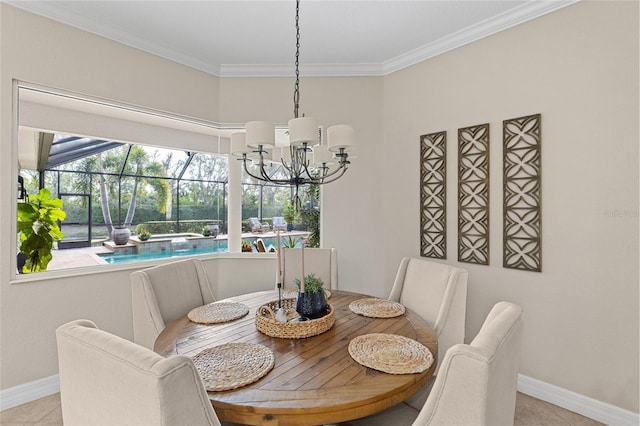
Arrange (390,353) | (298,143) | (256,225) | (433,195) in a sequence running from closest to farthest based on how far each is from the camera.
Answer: (390,353) → (298,143) → (433,195) → (256,225)

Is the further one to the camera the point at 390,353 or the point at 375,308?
the point at 375,308

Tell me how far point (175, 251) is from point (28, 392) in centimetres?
145

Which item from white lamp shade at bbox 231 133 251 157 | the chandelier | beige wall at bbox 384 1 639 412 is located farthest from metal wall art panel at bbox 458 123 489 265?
white lamp shade at bbox 231 133 251 157

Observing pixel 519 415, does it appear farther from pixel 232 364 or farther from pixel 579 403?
pixel 232 364

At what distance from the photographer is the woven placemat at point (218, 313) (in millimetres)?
1657

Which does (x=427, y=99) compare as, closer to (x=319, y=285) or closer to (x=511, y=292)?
(x=511, y=292)

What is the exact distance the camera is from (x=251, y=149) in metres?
1.76

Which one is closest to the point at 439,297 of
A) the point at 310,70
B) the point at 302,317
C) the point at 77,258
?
the point at 302,317

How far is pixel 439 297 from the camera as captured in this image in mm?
1863

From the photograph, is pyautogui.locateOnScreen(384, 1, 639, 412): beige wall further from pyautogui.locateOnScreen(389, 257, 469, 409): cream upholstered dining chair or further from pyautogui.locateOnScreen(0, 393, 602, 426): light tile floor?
pyautogui.locateOnScreen(389, 257, 469, 409): cream upholstered dining chair

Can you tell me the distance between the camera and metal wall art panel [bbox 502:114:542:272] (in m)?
2.25

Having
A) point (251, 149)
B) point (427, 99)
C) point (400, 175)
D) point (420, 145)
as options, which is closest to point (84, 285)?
point (251, 149)

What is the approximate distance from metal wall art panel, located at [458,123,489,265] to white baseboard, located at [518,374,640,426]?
0.92 metres

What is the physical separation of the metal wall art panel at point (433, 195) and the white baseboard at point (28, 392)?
3.15 meters
